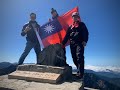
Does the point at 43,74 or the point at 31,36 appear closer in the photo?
the point at 43,74

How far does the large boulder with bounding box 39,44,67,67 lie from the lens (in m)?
6.65

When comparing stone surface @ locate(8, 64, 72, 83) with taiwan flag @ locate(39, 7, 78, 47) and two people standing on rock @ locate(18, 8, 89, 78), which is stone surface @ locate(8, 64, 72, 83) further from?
taiwan flag @ locate(39, 7, 78, 47)

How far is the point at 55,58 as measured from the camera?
6684 mm

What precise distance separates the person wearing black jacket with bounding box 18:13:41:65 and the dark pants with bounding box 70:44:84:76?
5.31 ft

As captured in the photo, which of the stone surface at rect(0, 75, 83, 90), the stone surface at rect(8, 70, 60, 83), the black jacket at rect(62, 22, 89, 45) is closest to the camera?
the stone surface at rect(0, 75, 83, 90)

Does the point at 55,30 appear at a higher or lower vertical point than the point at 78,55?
higher

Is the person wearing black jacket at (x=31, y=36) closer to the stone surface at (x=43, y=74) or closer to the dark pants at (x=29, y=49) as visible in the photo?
the dark pants at (x=29, y=49)

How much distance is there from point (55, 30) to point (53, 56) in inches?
50.7

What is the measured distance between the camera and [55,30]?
300 inches

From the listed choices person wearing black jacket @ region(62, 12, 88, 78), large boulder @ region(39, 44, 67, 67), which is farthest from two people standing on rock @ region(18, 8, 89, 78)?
large boulder @ region(39, 44, 67, 67)

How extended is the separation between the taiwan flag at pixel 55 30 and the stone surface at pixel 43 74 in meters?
1.49

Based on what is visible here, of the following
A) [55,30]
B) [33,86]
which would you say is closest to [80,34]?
[55,30]

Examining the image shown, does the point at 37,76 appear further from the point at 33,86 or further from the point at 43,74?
the point at 33,86

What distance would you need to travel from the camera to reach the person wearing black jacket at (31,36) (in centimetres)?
748
